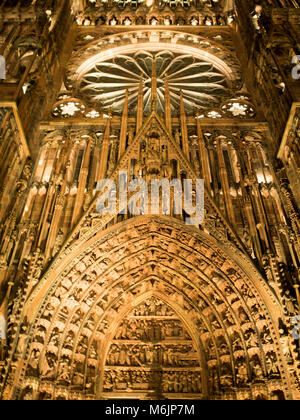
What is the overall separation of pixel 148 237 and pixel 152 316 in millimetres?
1419

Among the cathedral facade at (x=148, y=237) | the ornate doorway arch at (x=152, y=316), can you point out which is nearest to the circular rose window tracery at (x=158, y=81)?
the cathedral facade at (x=148, y=237)

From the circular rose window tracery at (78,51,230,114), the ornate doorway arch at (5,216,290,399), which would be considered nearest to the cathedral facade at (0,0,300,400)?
the ornate doorway arch at (5,216,290,399)

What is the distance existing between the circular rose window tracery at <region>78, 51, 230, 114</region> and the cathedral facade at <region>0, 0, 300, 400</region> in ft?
2.39

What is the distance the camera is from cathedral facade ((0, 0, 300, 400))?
634cm

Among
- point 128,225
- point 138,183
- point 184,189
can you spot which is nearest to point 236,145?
point 184,189

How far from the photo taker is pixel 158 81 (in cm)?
1198

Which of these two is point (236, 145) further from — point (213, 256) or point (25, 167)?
point (25, 167)

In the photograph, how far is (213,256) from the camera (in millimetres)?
7348

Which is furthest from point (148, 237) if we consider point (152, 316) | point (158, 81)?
point (158, 81)

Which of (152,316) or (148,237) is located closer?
(152,316)

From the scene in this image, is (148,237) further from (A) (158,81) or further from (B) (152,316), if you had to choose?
(A) (158,81)

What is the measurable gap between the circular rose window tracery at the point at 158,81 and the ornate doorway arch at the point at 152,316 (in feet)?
14.9

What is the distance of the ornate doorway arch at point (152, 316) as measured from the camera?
6176 millimetres

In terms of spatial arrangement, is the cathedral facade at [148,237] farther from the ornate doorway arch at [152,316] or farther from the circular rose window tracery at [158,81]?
the circular rose window tracery at [158,81]
